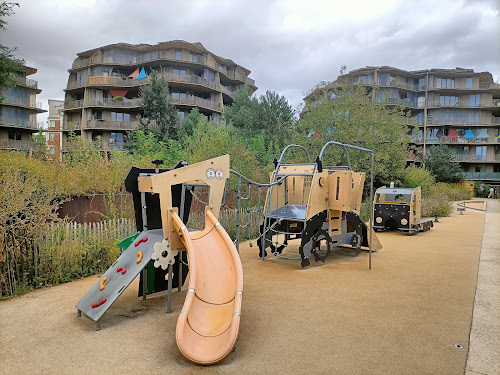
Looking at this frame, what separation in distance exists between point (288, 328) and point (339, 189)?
4.02 metres

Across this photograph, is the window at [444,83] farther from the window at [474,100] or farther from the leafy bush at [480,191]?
the leafy bush at [480,191]

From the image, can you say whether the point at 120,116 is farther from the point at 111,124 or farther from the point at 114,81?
the point at 114,81

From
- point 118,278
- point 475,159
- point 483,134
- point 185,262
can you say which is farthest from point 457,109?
point 118,278

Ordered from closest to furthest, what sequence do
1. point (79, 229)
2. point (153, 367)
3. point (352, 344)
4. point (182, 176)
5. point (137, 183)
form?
point (153, 367), point (352, 344), point (182, 176), point (137, 183), point (79, 229)

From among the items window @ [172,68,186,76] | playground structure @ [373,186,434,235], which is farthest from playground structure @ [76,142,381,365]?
window @ [172,68,186,76]

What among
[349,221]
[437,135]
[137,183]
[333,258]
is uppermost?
[437,135]

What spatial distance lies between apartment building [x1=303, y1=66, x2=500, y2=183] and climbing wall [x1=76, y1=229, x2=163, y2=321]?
4614 cm

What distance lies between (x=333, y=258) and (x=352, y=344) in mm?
4712

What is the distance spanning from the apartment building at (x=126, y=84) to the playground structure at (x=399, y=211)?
94.2 feet

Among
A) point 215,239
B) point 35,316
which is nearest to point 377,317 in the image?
point 215,239

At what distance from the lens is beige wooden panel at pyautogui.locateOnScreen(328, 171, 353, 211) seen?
305 inches

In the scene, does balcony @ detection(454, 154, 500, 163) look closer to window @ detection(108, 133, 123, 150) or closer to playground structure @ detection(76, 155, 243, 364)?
window @ detection(108, 133, 123, 150)

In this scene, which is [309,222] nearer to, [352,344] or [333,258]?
[333,258]

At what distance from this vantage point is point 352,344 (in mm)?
3914
